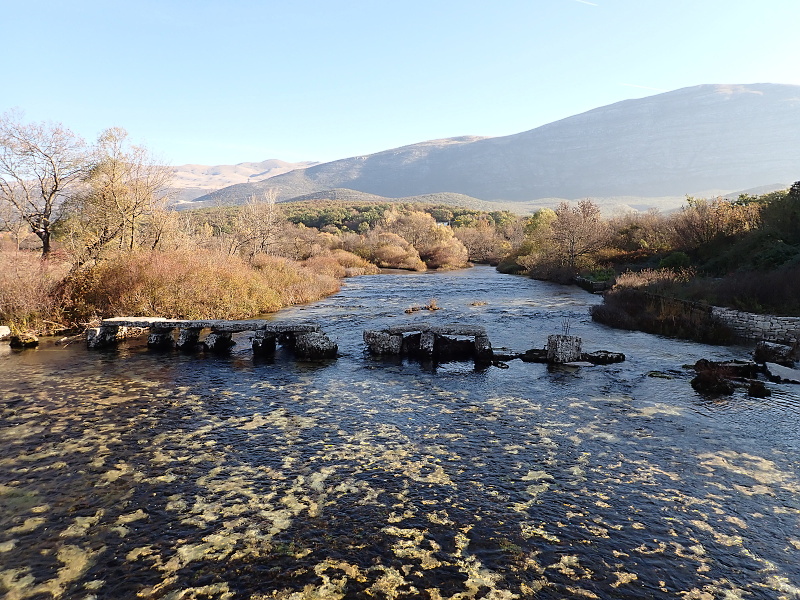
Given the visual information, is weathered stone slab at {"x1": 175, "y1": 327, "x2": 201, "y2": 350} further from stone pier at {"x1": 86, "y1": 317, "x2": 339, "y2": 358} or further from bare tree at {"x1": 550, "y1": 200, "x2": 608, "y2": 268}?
bare tree at {"x1": 550, "y1": 200, "x2": 608, "y2": 268}

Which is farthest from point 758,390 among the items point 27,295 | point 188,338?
point 27,295

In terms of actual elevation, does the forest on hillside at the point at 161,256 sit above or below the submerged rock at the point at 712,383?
above

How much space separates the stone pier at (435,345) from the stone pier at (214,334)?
4.78ft

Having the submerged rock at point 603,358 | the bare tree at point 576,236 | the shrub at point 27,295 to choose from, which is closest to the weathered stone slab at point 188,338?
the shrub at point 27,295

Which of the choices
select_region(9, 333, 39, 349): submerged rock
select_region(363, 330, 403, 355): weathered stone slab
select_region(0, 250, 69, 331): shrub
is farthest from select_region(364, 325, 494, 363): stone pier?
select_region(0, 250, 69, 331): shrub

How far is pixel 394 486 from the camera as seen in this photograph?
7.21m

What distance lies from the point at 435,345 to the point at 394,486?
28.6 feet

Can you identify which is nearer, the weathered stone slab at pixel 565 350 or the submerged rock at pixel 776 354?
the submerged rock at pixel 776 354

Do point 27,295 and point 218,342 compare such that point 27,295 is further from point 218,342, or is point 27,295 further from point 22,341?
point 218,342

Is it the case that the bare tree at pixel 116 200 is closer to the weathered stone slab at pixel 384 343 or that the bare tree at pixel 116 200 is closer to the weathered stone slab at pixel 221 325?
the weathered stone slab at pixel 221 325

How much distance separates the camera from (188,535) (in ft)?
19.6

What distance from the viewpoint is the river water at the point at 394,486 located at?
5277mm

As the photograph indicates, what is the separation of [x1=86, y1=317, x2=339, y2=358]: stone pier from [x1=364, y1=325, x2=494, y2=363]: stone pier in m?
1.46

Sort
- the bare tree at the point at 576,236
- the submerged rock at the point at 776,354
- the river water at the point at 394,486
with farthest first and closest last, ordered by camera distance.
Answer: the bare tree at the point at 576,236
the submerged rock at the point at 776,354
the river water at the point at 394,486
